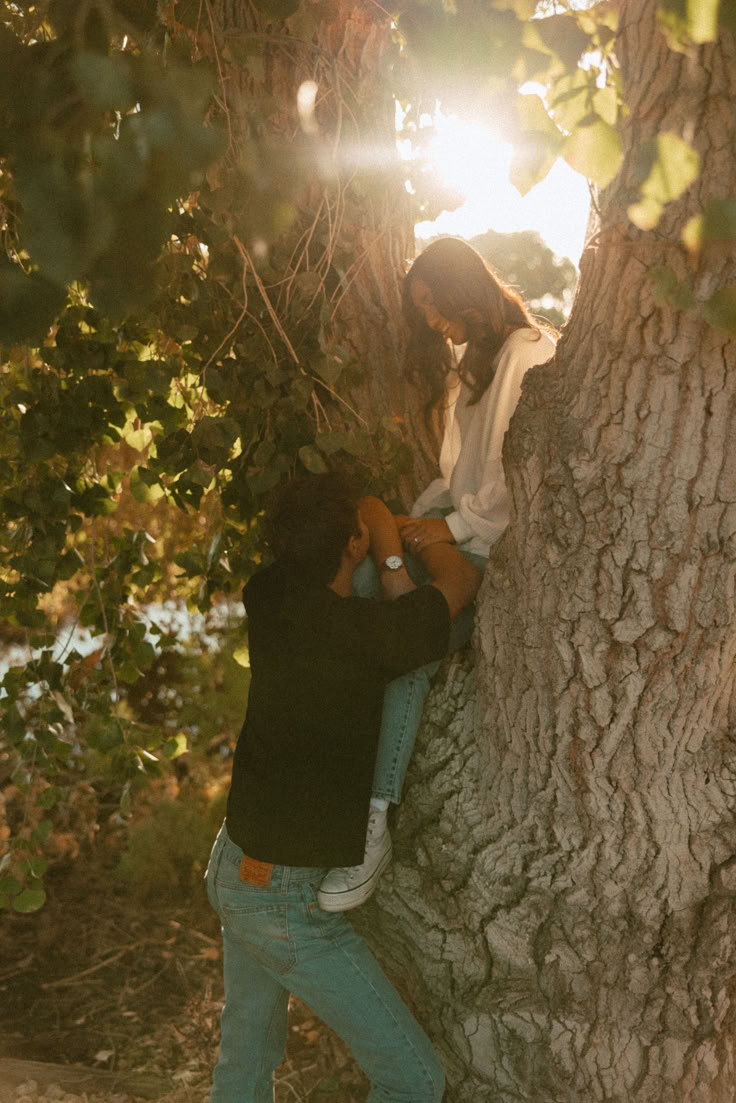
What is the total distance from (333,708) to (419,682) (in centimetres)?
24

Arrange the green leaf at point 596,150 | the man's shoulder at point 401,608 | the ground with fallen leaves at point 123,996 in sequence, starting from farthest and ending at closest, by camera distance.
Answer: the ground with fallen leaves at point 123,996 < the man's shoulder at point 401,608 < the green leaf at point 596,150

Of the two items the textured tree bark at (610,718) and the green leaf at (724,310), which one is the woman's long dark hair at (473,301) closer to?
the textured tree bark at (610,718)

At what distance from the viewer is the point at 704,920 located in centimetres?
186

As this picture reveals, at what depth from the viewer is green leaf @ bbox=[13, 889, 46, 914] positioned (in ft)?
8.01

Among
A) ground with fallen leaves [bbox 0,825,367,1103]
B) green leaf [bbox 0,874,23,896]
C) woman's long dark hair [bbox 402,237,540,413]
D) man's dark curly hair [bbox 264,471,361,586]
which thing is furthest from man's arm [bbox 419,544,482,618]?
ground with fallen leaves [bbox 0,825,367,1103]

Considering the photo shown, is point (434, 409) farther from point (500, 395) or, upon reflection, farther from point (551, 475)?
point (551, 475)

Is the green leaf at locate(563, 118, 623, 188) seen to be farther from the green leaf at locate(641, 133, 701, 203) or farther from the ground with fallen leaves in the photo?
the ground with fallen leaves

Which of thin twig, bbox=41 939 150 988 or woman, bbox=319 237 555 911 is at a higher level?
woman, bbox=319 237 555 911

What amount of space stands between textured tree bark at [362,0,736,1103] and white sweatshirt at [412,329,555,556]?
0.21 metres

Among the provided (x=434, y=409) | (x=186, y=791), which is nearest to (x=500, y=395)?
(x=434, y=409)

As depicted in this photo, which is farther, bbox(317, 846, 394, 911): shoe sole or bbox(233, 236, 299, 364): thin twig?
bbox(233, 236, 299, 364): thin twig

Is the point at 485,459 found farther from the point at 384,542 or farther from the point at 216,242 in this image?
the point at 216,242

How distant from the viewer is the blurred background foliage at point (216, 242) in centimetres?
91

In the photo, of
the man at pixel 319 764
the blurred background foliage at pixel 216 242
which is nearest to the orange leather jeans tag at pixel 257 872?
the man at pixel 319 764
